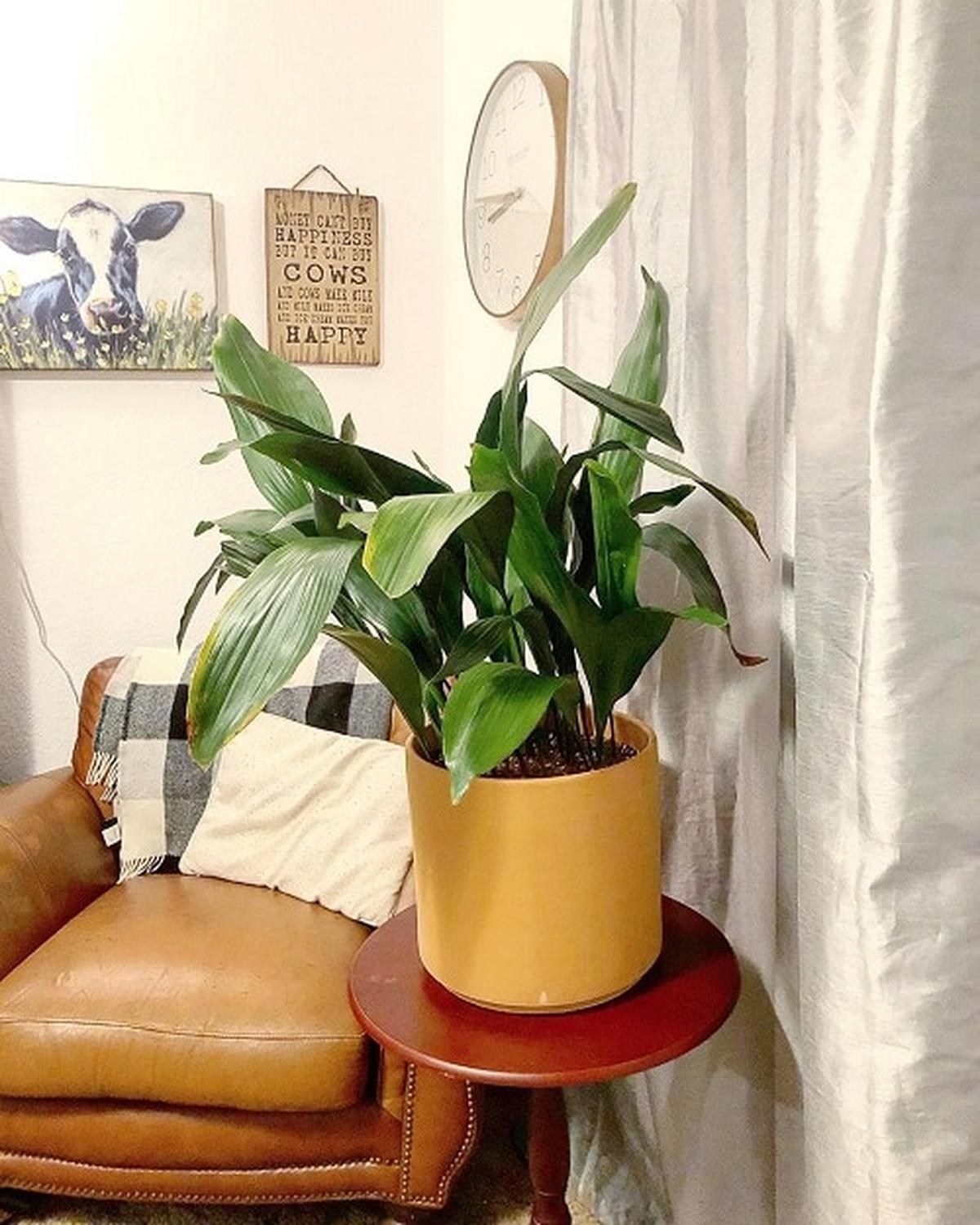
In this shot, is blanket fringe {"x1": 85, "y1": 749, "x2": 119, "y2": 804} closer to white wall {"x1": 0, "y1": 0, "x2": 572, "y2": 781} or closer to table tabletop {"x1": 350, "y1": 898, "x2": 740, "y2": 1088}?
white wall {"x1": 0, "y1": 0, "x2": 572, "y2": 781}

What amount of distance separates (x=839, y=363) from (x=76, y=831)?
146 centimetres

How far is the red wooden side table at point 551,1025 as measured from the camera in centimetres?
92

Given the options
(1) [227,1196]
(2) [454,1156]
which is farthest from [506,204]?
(1) [227,1196]

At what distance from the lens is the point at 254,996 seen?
1.38 meters

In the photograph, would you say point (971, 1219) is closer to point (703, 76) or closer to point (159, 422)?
point (703, 76)

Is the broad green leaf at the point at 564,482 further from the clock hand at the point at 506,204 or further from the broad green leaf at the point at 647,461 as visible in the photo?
the clock hand at the point at 506,204

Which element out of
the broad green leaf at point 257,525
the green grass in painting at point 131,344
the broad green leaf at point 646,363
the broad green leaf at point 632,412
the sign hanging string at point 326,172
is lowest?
the broad green leaf at point 257,525

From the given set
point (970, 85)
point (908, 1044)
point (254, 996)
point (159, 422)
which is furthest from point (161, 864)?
point (970, 85)

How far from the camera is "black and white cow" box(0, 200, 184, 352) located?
1977mm

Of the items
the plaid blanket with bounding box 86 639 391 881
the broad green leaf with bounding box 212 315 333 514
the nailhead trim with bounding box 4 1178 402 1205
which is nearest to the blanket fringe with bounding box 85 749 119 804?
the plaid blanket with bounding box 86 639 391 881

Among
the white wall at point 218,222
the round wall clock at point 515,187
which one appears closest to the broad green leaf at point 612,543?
the round wall clock at point 515,187

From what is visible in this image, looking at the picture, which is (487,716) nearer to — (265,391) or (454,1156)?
(265,391)

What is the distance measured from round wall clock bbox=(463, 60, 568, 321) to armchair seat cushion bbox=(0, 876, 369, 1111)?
1.12 metres

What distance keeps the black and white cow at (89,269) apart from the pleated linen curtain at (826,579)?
44.0 inches
